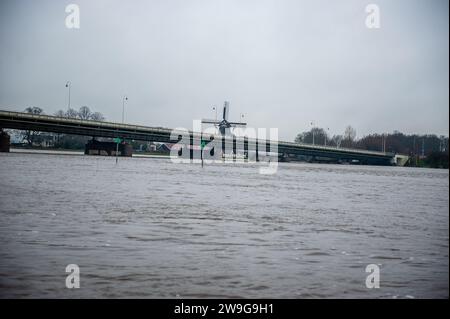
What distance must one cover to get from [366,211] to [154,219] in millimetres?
10972

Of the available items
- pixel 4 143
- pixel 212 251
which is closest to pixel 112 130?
pixel 4 143

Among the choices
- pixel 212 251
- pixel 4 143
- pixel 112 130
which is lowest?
pixel 212 251

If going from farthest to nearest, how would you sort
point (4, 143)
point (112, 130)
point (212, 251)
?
1. point (112, 130)
2. point (4, 143)
3. point (212, 251)

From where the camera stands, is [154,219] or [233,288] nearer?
[233,288]

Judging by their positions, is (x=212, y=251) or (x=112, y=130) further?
(x=112, y=130)

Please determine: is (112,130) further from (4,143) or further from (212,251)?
(212,251)

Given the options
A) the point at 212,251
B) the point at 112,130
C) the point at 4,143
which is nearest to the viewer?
the point at 212,251

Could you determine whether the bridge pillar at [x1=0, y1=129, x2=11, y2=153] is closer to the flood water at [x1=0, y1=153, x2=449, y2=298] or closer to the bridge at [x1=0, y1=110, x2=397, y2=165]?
the bridge at [x1=0, y1=110, x2=397, y2=165]

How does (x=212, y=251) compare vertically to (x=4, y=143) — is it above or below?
below
